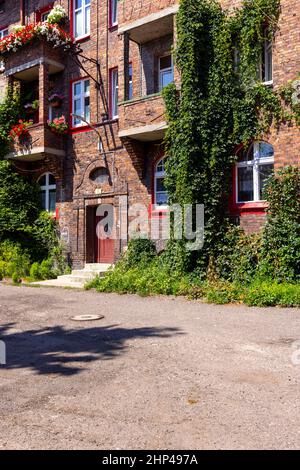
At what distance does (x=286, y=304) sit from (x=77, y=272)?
8.45 m

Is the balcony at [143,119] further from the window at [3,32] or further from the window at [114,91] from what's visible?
the window at [3,32]

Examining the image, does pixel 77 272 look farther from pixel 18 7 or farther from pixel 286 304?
pixel 18 7

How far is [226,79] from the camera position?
483 inches

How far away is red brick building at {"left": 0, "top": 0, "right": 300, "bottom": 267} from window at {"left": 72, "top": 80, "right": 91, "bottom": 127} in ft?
0.13

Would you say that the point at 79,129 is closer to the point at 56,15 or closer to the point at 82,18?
the point at 82,18

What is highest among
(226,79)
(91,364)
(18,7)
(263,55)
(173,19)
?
(18,7)

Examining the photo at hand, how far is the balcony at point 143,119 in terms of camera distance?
43.6 ft

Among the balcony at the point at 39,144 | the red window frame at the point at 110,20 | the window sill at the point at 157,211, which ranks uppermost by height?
the red window frame at the point at 110,20

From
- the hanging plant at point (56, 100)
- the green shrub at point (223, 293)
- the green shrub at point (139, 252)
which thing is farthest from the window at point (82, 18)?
the green shrub at point (223, 293)

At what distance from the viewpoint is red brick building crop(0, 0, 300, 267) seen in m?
12.5

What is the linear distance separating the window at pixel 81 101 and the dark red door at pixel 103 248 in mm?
4036

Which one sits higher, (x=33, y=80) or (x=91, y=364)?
(x=33, y=80)

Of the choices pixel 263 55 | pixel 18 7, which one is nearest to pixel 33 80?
pixel 18 7

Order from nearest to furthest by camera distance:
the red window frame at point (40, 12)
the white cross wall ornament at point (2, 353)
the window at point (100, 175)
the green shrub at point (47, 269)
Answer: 1. the white cross wall ornament at point (2, 353)
2. the green shrub at point (47, 269)
3. the window at point (100, 175)
4. the red window frame at point (40, 12)
